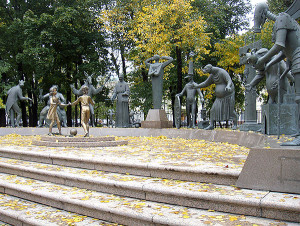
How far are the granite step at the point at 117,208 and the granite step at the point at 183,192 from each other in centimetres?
7

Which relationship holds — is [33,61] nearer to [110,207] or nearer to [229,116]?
[229,116]

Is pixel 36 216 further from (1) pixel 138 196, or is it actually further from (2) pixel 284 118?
(2) pixel 284 118

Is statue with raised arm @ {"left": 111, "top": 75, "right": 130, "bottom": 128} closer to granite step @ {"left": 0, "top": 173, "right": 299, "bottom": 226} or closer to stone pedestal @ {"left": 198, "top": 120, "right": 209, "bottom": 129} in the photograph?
stone pedestal @ {"left": 198, "top": 120, "right": 209, "bottom": 129}

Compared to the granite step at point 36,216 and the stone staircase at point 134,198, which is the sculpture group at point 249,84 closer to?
the stone staircase at point 134,198

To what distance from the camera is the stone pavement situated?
3.83 metres

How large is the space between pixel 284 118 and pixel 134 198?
387 cm

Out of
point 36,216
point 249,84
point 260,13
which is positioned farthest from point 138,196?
point 249,84

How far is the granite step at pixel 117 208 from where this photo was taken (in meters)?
3.79

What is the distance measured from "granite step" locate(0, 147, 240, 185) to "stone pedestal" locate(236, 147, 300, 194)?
237mm

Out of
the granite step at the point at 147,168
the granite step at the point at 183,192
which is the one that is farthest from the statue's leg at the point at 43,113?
the granite step at the point at 183,192

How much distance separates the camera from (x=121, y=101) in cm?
1695

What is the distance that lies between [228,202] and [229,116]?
7237mm

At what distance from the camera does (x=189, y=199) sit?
4.34 metres

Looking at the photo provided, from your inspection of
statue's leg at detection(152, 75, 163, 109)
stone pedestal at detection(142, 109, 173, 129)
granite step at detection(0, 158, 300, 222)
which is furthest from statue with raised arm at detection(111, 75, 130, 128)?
granite step at detection(0, 158, 300, 222)
